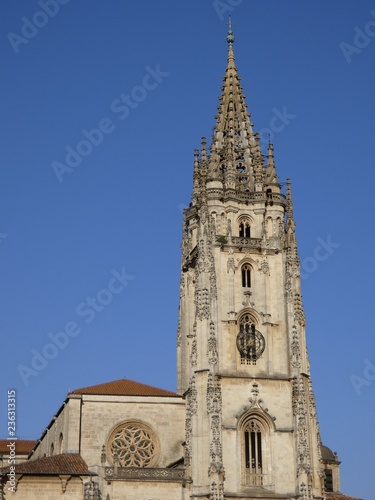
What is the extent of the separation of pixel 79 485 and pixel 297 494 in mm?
10647

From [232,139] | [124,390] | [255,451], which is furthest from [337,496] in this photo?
[232,139]

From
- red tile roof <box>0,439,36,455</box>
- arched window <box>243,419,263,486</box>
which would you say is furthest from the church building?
red tile roof <box>0,439,36,455</box>

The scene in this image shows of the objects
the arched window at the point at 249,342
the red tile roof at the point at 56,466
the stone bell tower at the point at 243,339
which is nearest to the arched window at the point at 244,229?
the stone bell tower at the point at 243,339

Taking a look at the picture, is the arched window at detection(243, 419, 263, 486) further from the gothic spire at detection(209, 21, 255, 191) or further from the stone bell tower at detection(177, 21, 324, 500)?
the gothic spire at detection(209, 21, 255, 191)

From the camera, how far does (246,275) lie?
4978cm

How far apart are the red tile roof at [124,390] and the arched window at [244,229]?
953 centimetres

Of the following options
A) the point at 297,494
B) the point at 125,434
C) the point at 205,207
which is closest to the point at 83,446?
the point at 125,434

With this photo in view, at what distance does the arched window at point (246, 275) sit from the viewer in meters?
49.5

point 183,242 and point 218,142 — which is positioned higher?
point 218,142

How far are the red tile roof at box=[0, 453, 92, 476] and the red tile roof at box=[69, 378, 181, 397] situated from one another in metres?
3.88

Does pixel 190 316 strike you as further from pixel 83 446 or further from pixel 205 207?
pixel 83 446

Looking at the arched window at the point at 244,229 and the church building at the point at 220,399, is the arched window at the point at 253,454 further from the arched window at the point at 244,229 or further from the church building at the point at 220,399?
the arched window at the point at 244,229

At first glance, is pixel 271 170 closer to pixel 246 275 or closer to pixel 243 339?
pixel 246 275

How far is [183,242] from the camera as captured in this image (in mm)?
54125
